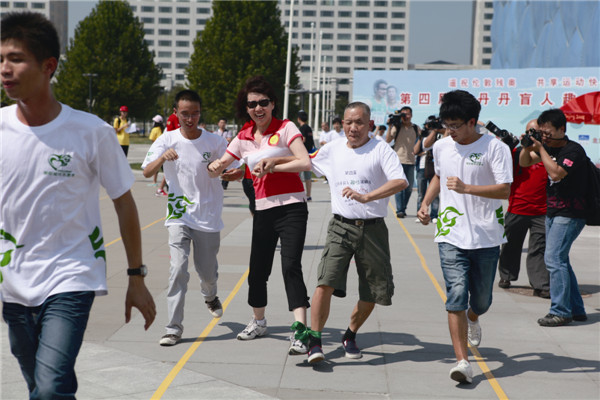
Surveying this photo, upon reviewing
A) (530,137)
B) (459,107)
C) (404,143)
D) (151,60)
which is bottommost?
(404,143)

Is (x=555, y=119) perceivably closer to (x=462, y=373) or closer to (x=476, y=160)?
(x=476, y=160)

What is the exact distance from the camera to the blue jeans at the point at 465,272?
211 inches

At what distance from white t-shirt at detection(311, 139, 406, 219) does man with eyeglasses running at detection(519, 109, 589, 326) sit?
1.98 metres

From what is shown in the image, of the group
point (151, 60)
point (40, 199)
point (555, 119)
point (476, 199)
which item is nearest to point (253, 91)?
point (476, 199)

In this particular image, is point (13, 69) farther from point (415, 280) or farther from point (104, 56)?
point (104, 56)

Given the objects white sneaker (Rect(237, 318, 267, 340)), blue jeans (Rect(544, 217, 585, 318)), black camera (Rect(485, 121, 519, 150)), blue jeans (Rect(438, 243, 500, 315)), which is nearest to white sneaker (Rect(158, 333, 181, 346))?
white sneaker (Rect(237, 318, 267, 340))

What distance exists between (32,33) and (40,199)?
66cm

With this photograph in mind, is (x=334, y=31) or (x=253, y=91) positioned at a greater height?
(x=334, y=31)

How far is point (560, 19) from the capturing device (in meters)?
35.4

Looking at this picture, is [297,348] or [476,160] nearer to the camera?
[476,160]

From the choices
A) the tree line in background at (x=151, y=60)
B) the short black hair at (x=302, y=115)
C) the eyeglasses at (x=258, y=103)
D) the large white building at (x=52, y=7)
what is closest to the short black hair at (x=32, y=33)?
the eyeglasses at (x=258, y=103)

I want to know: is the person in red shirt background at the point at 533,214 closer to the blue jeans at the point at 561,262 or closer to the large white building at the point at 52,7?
the blue jeans at the point at 561,262

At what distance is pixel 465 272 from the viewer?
5430mm

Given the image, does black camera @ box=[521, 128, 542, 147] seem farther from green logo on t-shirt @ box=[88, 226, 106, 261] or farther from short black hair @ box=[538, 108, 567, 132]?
green logo on t-shirt @ box=[88, 226, 106, 261]
